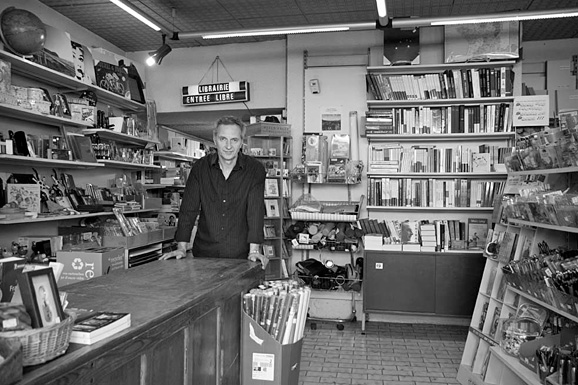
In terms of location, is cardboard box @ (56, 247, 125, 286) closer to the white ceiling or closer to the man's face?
the man's face

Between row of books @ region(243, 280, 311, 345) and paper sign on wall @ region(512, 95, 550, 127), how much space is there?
4.08 m

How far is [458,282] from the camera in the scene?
5.07 metres

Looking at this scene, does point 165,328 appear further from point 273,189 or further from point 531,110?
point 531,110

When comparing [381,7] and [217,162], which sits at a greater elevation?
[381,7]

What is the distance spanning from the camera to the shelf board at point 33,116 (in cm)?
400

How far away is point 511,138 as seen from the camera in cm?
536

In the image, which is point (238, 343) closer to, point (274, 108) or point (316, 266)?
point (316, 266)

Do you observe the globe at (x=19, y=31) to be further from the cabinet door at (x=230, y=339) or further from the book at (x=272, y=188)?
the cabinet door at (x=230, y=339)

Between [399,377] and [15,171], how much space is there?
4083 millimetres

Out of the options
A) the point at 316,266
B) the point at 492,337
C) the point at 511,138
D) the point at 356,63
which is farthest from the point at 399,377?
the point at 356,63

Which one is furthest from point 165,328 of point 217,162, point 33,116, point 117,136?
point 117,136

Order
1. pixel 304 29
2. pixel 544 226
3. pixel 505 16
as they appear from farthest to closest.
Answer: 1. pixel 304 29
2. pixel 505 16
3. pixel 544 226

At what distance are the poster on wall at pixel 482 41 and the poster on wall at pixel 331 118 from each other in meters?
1.44

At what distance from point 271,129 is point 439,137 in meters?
2.02
